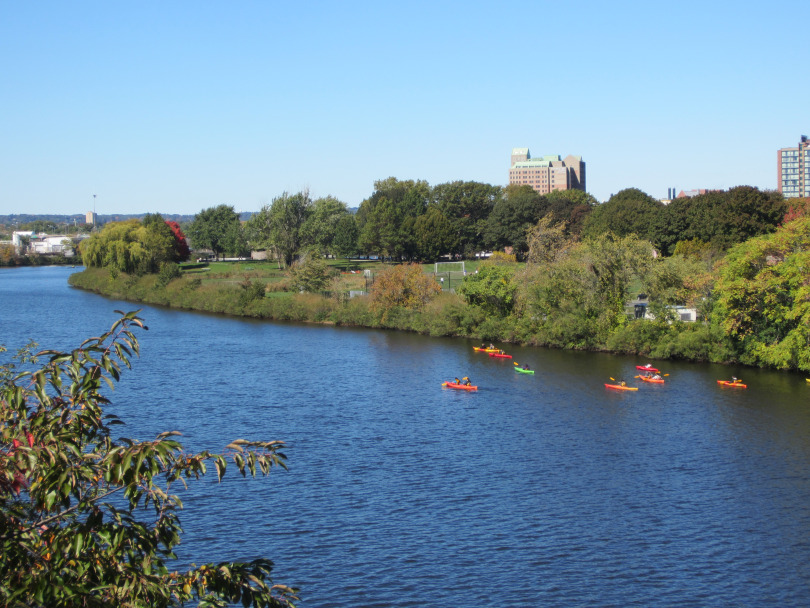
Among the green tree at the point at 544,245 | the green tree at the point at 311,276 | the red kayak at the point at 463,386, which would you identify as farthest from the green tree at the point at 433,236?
the red kayak at the point at 463,386

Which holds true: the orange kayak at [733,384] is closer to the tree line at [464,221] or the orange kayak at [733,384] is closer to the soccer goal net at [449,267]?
the tree line at [464,221]

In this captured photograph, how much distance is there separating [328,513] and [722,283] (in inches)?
1379

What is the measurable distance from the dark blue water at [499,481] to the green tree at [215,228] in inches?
3904

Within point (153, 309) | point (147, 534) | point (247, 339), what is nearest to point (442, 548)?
point (147, 534)

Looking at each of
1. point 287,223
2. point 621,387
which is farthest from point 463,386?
point 287,223

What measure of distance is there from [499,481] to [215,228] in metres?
133

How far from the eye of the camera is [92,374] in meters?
9.21

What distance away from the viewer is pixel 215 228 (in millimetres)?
155125

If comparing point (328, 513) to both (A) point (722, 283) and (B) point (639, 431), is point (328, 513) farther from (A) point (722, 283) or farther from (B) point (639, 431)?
(A) point (722, 283)

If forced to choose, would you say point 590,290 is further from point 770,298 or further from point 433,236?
point 433,236

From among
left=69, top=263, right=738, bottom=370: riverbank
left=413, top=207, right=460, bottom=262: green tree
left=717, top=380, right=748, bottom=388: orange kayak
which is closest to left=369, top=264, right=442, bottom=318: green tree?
left=69, top=263, right=738, bottom=370: riverbank

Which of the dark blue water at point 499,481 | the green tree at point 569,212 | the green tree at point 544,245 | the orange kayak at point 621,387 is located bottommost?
the dark blue water at point 499,481

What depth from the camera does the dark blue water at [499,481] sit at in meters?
22.7

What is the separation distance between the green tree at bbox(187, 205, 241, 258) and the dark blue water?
99160mm
